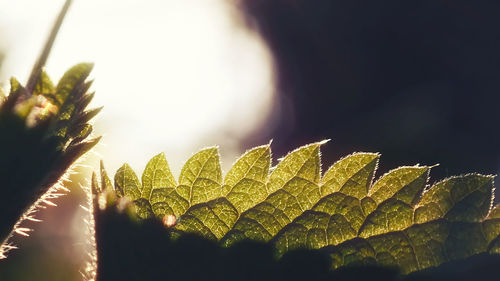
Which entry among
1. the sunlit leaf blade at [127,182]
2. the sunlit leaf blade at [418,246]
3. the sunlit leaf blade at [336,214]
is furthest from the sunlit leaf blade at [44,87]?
the sunlit leaf blade at [418,246]

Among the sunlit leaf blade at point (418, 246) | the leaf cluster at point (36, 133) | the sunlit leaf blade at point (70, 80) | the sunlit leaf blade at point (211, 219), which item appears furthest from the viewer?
the sunlit leaf blade at point (211, 219)

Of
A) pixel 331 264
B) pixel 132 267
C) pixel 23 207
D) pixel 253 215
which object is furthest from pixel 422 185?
pixel 23 207

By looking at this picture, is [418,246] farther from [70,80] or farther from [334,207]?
[70,80]

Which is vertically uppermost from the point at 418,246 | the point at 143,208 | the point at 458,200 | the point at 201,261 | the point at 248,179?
the point at 458,200

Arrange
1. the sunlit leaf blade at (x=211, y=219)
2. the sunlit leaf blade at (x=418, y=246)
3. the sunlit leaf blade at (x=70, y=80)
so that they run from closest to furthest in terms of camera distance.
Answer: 1. the sunlit leaf blade at (x=70, y=80)
2. the sunlit leaf blade at (x=418, y=246)
3. the sunlit leaf blade at (x=211, y=219)

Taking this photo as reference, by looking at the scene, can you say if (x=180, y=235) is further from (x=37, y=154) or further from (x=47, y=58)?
(x=47, y=58)

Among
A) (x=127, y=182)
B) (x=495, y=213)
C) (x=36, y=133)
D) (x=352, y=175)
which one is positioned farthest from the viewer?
(x=127, y=182)

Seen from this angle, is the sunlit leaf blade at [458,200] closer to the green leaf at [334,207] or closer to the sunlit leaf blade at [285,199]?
the green leaf at [334,207]

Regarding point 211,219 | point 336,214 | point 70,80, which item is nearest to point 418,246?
point 336,214
